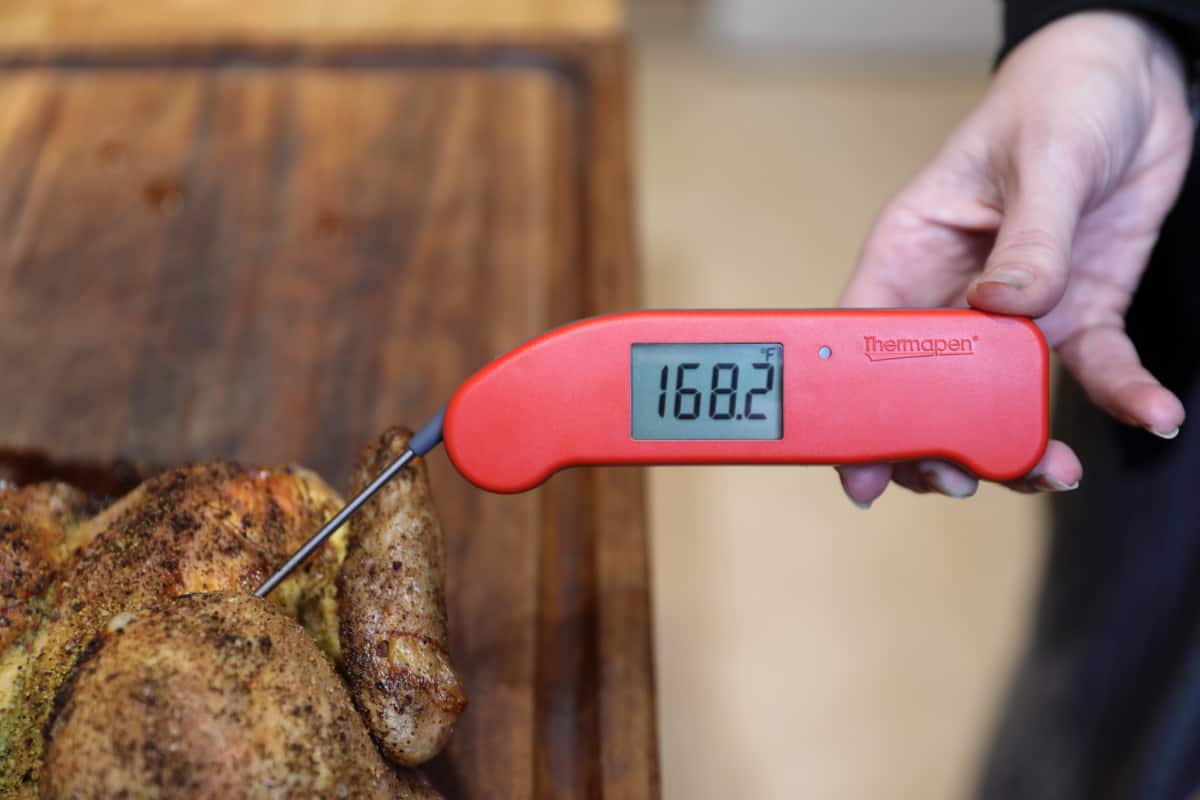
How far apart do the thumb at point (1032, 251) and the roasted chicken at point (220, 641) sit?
1.59 feet

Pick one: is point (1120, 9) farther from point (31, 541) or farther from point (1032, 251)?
point (31, 541)

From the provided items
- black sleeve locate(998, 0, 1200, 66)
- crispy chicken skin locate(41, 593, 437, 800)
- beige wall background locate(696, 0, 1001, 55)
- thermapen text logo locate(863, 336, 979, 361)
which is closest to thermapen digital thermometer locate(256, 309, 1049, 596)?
thermapen text logo locate(863, 336, 979, 361)

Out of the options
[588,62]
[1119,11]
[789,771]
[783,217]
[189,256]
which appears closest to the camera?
[1119,11]

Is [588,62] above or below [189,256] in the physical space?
above

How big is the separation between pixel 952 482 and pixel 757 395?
19 cm

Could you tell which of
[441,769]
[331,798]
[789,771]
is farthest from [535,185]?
[789,771]

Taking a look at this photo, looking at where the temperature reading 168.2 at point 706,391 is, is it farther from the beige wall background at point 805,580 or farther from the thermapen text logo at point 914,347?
the beige wall background at point 805,580

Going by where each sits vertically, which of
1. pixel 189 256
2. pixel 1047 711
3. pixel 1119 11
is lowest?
pixel 1047 711

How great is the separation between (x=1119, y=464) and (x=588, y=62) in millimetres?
938

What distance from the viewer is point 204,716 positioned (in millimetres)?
709

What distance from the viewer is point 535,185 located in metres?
1.44

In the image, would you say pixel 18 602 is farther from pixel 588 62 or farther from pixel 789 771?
pixel 789 771

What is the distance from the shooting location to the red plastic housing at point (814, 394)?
0.81 metres

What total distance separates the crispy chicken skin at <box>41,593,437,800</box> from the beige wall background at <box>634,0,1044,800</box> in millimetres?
1091
